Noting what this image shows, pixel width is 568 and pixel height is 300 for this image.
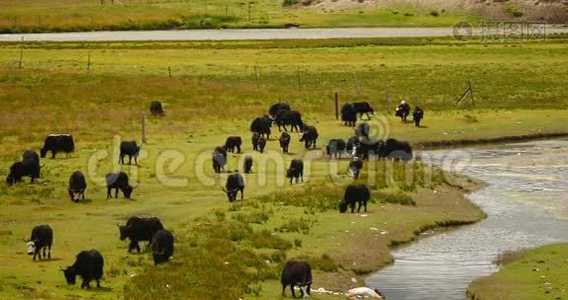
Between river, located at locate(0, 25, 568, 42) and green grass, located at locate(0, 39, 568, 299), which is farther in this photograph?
river, located at locate(0, 25, 568, 42)

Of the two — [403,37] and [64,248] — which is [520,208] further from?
[403,37]

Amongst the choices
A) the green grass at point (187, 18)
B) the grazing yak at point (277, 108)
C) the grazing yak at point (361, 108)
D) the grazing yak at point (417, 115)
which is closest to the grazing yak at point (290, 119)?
the grazing yak at point (277, 108)

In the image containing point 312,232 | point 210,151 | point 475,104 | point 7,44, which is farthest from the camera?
point 7,44

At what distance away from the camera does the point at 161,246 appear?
2952cm

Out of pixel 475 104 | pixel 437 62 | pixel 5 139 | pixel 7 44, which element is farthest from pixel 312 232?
pixel 7 44

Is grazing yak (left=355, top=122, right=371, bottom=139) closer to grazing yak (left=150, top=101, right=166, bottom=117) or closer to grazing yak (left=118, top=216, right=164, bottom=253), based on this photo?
grazing yak (left=150, top=101, right=166, bottom=117)

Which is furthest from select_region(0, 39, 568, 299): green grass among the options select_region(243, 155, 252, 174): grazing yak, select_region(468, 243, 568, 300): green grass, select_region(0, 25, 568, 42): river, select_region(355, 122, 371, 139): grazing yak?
select_region(0, 25, 568, 42): river

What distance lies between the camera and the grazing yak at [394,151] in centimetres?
4778

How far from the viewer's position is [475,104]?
6488 cm

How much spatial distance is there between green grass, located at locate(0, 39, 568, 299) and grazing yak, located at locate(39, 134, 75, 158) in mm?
839

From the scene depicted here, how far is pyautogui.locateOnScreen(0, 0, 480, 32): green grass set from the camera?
126m

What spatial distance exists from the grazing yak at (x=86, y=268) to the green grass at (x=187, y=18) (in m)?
96.0

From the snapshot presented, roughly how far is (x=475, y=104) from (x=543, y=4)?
6908 centimetres

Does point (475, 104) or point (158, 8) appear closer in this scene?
point (475, 104)
